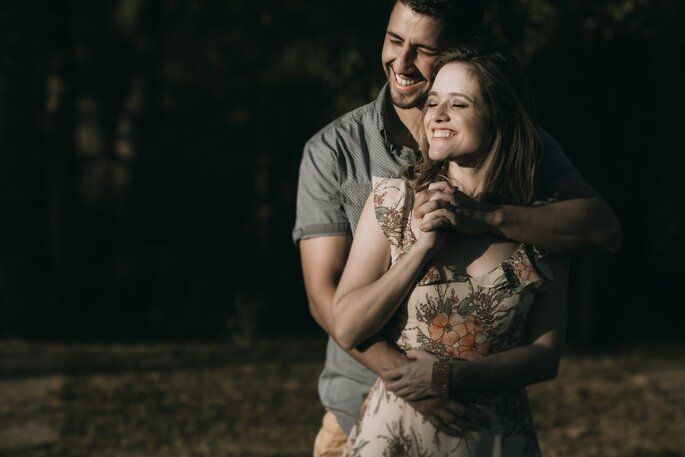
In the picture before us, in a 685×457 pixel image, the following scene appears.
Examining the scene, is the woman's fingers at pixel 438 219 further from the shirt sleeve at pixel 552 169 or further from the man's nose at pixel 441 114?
the shirt sleeve at pixel 552 169

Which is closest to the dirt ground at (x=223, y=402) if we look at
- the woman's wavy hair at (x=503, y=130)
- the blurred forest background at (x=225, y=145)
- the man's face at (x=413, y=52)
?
the blurred forest background at (x=225, y=145)

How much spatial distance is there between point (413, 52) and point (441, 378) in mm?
948

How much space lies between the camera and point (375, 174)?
3236 millimetres

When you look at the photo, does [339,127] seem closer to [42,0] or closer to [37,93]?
[42,0]

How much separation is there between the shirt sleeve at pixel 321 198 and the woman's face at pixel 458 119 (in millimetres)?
474

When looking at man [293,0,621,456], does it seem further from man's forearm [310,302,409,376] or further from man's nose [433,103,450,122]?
man's nose [433,103,450,122]

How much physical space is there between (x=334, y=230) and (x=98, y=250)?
812 cm

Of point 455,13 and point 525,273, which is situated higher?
point 455,13

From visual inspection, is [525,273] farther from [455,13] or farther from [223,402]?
[223,402]

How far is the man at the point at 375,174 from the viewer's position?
2.99 meters

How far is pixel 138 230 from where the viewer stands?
11125 mm

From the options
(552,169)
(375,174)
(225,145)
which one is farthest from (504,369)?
(225,145)

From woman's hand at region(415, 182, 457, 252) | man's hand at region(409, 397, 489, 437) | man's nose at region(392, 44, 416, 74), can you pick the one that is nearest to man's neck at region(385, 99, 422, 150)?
man's nose at region(392, 44, 416, 74)

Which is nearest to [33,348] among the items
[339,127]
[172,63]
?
[172,63]
